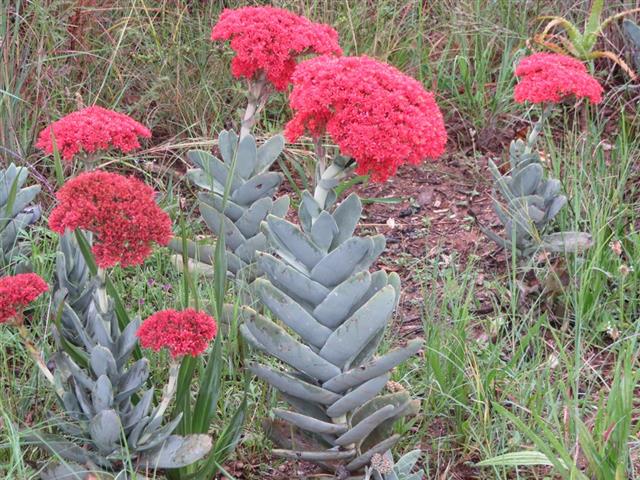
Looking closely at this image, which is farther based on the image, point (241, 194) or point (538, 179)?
point (538, 179)

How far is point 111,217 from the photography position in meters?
2.09

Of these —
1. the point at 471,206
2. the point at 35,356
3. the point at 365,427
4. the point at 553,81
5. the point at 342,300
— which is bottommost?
the point at 471,206

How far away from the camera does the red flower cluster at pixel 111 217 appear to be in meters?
2.08

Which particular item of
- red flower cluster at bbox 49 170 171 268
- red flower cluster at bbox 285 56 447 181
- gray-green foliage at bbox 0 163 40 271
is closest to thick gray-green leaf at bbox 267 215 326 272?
red flower cluster at bbox 285 56 447 181

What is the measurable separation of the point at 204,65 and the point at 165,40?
0.31m

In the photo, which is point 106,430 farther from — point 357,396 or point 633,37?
point 633,37

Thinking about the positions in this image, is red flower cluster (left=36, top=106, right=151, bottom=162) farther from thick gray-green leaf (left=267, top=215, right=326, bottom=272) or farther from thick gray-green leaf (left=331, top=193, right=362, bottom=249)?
thick gray-green leaf (left=331, top=193, right=362, bottom=249)

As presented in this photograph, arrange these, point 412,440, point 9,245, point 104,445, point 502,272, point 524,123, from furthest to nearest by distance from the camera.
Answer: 1. point 524,123
2. point 502,272
3. point 9,245
4. point 412,440
5. point 104,445

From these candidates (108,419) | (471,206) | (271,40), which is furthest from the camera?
(471,206)

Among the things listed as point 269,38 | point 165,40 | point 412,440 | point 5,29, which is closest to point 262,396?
point 412,440

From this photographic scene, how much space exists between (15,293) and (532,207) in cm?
219

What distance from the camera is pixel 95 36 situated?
5020mm

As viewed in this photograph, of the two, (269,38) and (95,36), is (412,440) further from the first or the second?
(95,36)

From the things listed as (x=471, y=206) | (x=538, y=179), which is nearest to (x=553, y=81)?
(x=538, y=179)
